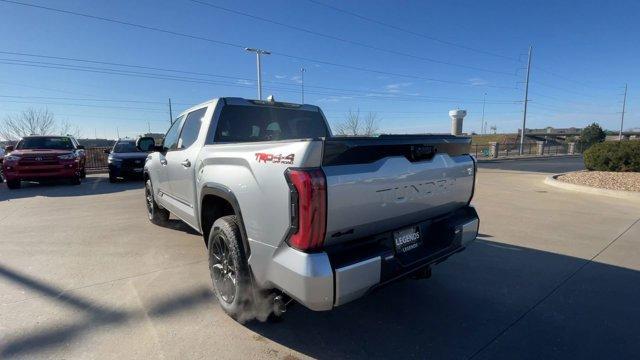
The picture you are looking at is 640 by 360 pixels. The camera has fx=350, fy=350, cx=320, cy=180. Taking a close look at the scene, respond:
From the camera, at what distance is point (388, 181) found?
97.6 inches

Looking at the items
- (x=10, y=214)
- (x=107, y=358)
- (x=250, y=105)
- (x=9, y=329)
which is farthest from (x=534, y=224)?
(x=10, y=214)

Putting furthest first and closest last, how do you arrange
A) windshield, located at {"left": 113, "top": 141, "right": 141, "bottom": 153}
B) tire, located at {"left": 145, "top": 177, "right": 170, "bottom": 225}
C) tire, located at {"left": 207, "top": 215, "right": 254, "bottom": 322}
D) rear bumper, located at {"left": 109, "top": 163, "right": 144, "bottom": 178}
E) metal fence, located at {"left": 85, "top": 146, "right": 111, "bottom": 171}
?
metal fence, located at {"left": 85, "top": 146, "right": 111, "bottom": 171} → windshield, located at {"left": 113, "top": 141, "right": 141, "bottom": 153} → rear bumper, located at {"left": 109, "top": 163, "right": 144, "bottom": 178} → tire, located at {"left": 145, "top": 177, "right": 170, "bottom": 225} → tire, located at {"left": 207, "top": 215, "right": 254, "bottom": 322}

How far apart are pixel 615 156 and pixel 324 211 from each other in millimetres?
13957

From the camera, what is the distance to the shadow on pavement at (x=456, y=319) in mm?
2617

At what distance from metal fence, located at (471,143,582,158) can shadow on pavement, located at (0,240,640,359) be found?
31.0 meters

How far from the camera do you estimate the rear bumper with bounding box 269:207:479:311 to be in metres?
2.12

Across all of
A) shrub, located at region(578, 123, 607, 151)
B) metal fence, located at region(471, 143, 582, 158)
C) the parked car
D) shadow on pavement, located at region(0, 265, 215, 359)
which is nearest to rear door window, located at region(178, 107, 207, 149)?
shadow on pavement, located at region(0, 265, 215, 359)

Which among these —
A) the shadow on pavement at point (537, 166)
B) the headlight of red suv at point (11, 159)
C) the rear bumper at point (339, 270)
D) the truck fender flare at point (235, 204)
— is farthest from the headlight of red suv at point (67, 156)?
the shadow on pavement at point (537, 166)

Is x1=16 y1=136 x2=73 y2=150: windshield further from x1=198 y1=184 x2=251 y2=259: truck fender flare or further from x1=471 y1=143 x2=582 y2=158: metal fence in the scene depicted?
x1=471 y1=143 x2=582 y2=158: metal fence

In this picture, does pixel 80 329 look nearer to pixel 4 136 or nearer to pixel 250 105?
pixel 250 105

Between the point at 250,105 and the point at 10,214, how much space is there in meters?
6.78

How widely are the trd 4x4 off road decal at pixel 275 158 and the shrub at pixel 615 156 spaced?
1385 centimetres

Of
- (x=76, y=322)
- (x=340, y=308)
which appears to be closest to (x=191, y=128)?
(x=76, y=322)

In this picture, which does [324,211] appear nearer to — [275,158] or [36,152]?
[275,158]
